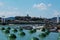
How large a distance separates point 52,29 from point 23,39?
1911 inches

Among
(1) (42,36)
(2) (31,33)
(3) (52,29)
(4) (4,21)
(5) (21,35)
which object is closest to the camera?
(1) (42,36)

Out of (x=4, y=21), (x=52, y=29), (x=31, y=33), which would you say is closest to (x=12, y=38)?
(x=31, y=33)

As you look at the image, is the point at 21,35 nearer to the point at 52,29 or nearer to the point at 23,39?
the point at 23,39

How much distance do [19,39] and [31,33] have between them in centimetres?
1055

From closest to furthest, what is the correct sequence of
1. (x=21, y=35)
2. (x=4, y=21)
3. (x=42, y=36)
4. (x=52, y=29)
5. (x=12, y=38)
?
(x=12, y=38), (x=42, y=36), (x=21, y=35), (x=52, y=29), (x=4, y=21)

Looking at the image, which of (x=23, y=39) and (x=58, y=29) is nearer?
(x=23, y=39)

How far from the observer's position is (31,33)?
80375 mm

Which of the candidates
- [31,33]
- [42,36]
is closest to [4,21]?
[31,33]

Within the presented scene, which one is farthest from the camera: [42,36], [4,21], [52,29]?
[4,21]

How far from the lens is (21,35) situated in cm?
6875

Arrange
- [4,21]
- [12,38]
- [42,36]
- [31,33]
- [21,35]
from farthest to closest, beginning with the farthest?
[4,21], [31,33], [21,35], [42,36], [12,38]

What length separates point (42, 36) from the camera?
210ft

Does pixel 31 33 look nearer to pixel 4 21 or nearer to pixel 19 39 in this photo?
pixel 19 39

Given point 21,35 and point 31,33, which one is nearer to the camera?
point 21,35
